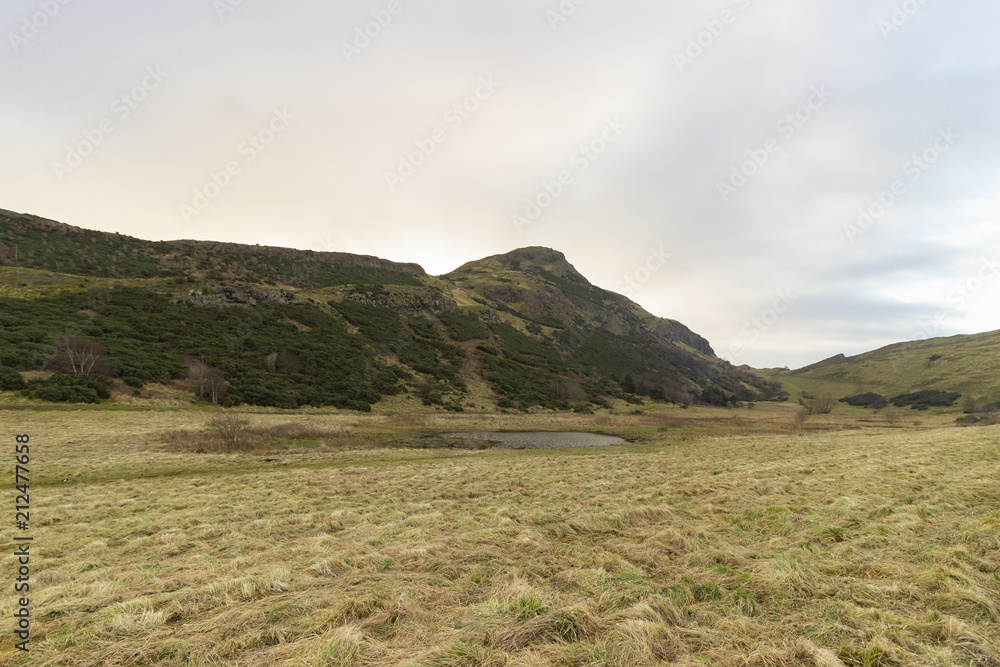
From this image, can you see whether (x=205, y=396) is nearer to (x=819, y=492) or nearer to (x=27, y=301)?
(x=27, y=301)

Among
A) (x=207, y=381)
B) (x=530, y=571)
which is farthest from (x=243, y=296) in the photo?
(x=530, y=571)

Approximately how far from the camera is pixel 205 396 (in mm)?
46688

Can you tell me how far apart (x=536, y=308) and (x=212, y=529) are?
163 m

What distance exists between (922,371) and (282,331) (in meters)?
206

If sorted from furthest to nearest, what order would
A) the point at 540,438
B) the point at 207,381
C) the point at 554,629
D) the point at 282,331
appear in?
the point at 282,331 → the point at 207,381 → the point at 540,438 → the point at 554,629

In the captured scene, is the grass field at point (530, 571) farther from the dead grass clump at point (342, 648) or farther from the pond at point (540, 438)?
the pond at point (540, 438)

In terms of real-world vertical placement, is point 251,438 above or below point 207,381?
below

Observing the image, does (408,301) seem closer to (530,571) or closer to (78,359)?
(78,359)

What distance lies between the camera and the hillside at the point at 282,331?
5078 centimetres

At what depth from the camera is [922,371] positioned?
14150cm

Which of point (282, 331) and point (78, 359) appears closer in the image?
point (78, 359)

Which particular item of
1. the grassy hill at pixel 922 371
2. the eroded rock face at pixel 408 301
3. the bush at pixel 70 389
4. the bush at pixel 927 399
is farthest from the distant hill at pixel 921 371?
the bush at pixel 70 389

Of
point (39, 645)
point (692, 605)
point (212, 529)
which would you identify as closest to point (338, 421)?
point (212, 529)

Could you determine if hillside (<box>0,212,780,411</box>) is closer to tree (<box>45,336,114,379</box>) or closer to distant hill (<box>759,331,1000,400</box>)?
tree (<box>45,336,114,379</box>)
